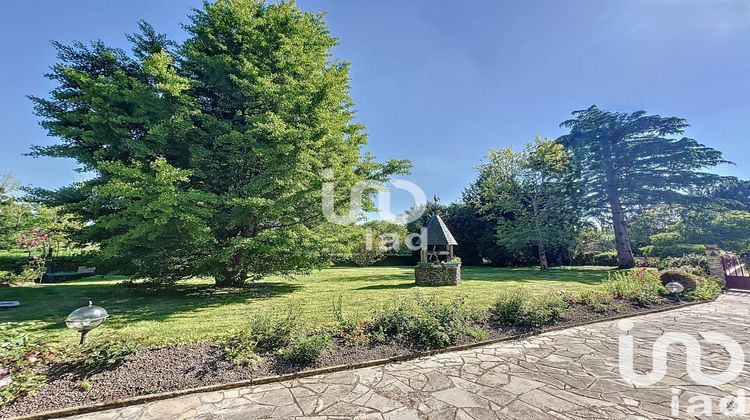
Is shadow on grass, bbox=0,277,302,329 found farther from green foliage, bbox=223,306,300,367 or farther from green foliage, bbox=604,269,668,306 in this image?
green foliage, bbox=604,269,668,306

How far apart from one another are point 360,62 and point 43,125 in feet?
33.2

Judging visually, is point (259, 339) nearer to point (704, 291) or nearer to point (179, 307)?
point (179, 307)

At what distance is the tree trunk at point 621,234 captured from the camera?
21003 millimetres

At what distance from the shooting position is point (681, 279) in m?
9.96

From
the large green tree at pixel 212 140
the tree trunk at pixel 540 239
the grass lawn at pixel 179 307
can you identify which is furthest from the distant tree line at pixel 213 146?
the tree trunk at pixel 540 239

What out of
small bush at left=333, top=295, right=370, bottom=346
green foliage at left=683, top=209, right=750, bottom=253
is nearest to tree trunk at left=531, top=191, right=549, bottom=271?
green foliage at left=683, top=209, right=750, bottom=253

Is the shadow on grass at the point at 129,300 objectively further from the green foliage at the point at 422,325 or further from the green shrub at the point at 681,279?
the green shrub at the point at 681,279

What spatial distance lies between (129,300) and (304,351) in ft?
25.0

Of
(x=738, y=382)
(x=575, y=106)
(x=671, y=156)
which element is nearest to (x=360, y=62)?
(x=738, y=382)

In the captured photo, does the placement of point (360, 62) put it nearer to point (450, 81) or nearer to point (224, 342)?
point (450, 81)

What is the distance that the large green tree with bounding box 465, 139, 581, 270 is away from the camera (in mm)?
20828

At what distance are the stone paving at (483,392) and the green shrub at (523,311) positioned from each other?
103 centimetres

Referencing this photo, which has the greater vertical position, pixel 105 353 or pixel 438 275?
pixel 438 275

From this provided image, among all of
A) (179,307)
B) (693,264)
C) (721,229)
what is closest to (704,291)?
(693,264)
